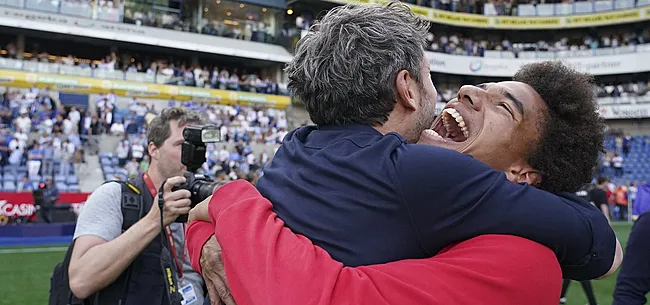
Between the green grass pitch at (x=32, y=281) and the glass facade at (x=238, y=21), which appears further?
the glass facade at (x=238, y=21)

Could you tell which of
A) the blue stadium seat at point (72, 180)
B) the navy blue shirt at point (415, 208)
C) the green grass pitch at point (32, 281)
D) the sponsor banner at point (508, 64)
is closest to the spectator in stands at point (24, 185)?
the blue stadium seat at point (72, 180)

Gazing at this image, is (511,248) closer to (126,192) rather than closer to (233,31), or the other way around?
(126,192)

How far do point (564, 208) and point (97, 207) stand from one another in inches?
87.4

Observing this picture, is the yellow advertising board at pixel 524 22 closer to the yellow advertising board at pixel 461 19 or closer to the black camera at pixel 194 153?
the yellow advertising board at pixel 461 19

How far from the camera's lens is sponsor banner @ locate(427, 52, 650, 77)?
36.3 m

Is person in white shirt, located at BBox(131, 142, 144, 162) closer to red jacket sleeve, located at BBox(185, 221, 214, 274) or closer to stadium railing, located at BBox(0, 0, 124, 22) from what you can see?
stadium railing, located at BBox(0, 0, 124, 22)

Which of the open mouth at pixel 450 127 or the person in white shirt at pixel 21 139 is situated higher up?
the open mouth at pixel 450 127

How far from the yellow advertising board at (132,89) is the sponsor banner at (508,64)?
13260 mm

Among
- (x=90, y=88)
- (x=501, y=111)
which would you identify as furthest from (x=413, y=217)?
(x=90, y=88)

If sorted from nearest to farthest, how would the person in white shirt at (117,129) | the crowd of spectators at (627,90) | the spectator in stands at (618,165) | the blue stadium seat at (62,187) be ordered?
the blue stadium seat at (62,187) → the person in white shirt at (117,129) → the spectator in stands at (618,165) → the crowd of spectators at (627,90)

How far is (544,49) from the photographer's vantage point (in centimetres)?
3844

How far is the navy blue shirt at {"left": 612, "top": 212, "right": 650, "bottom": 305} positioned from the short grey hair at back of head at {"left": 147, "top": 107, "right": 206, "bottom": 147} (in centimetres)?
277

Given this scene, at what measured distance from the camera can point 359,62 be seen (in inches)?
55.7

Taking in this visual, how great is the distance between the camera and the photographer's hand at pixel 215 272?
153 cm
